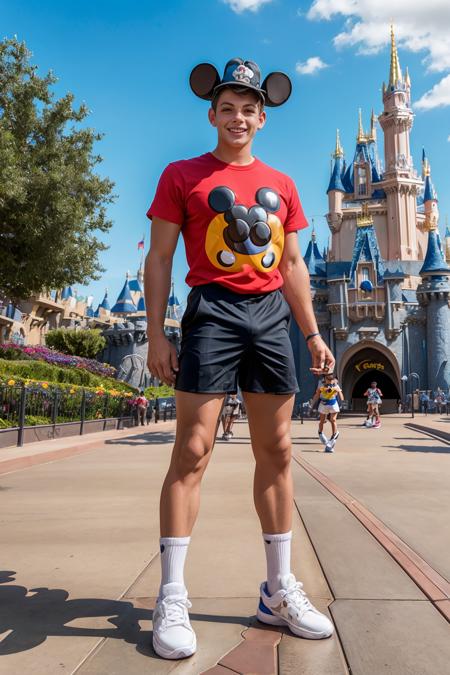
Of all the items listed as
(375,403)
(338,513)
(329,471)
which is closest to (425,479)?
(329,471)

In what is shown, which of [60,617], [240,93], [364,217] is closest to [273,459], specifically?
[60,617]

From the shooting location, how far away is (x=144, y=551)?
308 cm

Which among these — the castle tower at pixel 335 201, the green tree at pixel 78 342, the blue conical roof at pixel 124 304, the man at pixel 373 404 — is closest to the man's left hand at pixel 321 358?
the man at pixel 373 404

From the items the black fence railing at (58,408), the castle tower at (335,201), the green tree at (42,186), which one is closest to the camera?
the black fence railing at (58,408)

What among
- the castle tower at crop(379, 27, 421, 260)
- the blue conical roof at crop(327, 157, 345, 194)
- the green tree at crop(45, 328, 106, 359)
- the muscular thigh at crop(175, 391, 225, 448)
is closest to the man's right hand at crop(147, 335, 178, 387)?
the muscular thigh at crop(175, 391, 225, 448)

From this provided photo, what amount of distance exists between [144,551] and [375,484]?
341 cm

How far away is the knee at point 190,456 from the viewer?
2.09 meters

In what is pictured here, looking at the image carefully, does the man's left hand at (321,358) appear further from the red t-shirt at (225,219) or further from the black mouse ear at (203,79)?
the black mouse ear at (203,79)

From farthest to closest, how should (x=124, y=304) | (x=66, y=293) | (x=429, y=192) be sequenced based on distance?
(x=66, y=293) < (x=124, y=304) < (x=429, y=192)

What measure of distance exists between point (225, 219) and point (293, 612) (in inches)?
63.4

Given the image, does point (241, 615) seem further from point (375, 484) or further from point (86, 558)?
point (375, 484)

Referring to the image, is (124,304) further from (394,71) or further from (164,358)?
(164,358)

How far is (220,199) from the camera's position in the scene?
2.31 m

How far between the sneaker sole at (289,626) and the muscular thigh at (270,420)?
0.63 meters
